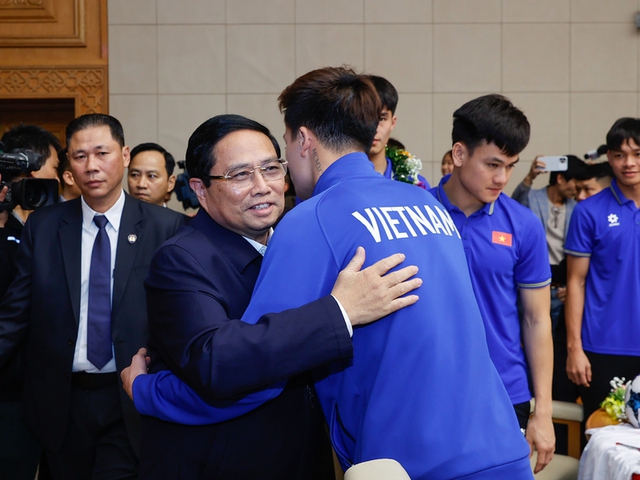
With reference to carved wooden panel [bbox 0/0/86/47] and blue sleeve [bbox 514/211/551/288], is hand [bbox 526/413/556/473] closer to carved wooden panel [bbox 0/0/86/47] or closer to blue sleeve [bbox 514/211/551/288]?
blue sleeve [bbox 514/211/551/288]

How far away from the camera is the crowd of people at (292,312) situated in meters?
1.36

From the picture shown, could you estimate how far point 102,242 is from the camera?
2742 mm

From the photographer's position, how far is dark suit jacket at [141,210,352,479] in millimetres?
1353

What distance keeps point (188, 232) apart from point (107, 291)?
112 centimetres

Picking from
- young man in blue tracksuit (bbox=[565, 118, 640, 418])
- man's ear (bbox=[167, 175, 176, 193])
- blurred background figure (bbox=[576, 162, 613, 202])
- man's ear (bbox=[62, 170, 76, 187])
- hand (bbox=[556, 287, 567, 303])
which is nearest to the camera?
young man in blue tracksuit (bbox=[565, 118, 640, 418])

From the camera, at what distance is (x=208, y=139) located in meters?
1.77

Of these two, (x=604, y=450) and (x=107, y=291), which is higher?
(x=107, y=291)

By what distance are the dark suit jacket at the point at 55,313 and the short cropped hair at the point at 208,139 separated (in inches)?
40.1

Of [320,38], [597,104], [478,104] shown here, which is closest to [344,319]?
[478,104]

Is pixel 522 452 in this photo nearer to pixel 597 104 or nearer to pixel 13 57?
pixel 597 104

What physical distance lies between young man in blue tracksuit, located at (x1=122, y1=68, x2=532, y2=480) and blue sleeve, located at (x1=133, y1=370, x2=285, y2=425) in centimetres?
1

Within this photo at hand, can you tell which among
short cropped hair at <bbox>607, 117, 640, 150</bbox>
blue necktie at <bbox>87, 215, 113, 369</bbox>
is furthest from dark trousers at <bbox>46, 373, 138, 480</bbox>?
short cropped hair at <bbox>607, 117, 640, 150</bbox>

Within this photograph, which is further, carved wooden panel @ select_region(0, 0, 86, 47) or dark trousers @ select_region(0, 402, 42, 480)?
carved wooden panel @ select_region(0, 0, 86, 47)

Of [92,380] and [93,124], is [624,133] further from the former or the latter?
[92,380]
